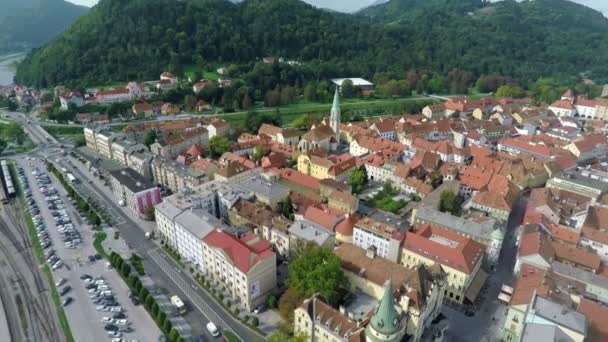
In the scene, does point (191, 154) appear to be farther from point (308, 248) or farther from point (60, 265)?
point (308, 248)

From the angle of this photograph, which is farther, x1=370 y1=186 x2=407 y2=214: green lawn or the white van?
x1=370 y1=186 x2=407 y2=214: green lawn

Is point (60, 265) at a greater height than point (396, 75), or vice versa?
point (396, 75)

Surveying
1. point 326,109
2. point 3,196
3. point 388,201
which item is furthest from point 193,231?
point 326,109

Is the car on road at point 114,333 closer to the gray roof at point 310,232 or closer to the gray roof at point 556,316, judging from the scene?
the gray roof at point 310,232

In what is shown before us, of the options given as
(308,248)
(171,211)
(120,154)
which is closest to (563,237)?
(308,248)

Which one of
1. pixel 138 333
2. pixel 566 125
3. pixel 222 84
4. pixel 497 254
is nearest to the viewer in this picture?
pixel 138 333

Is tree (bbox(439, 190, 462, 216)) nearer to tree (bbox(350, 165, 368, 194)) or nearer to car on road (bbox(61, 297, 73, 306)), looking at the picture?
tree (bbox(350, 165, 368, 194))

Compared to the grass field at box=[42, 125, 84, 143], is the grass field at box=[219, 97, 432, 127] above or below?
above

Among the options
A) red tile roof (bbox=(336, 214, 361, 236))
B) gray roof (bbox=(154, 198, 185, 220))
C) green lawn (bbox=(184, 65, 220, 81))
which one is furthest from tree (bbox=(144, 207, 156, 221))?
green lawn (bbox=(184, 65, 220, 81))
